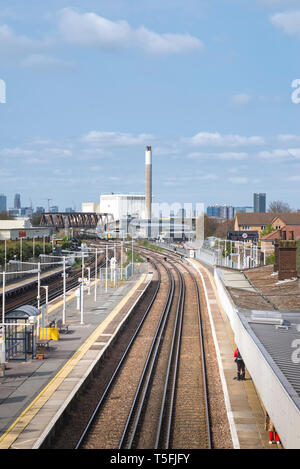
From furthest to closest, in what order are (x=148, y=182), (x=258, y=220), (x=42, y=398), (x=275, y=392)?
1. (x=148, y=182)
2. (x=258, y=220)
3. (x=42, y=398)
4. (x=275, y=392)

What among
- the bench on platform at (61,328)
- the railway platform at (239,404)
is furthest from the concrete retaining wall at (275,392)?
the bench on platform at (61,328)

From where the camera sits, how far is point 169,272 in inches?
2203

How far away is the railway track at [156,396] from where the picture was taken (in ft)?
42.5

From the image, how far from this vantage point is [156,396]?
1647cm

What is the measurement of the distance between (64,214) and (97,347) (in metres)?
98.2

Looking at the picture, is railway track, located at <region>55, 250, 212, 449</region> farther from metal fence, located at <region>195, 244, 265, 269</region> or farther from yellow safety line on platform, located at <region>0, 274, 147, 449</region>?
metal fence, located at <region>195, 244, 265, 269</region>

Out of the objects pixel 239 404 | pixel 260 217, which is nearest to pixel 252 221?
pixel 260 217

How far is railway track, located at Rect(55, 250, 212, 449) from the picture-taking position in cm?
1295

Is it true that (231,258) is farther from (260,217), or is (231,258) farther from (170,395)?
(260,217)

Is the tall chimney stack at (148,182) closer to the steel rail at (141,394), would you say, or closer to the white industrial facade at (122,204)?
the white industrial facade at (122,204)

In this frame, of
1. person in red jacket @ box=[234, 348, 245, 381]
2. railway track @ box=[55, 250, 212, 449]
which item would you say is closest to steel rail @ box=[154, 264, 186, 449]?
railway track @ box=[55, 250, 212, 449]

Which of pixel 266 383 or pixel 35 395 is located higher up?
pixel 266 383

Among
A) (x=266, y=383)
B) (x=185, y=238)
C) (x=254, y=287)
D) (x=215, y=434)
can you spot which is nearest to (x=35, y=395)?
(x=215, y=434)
